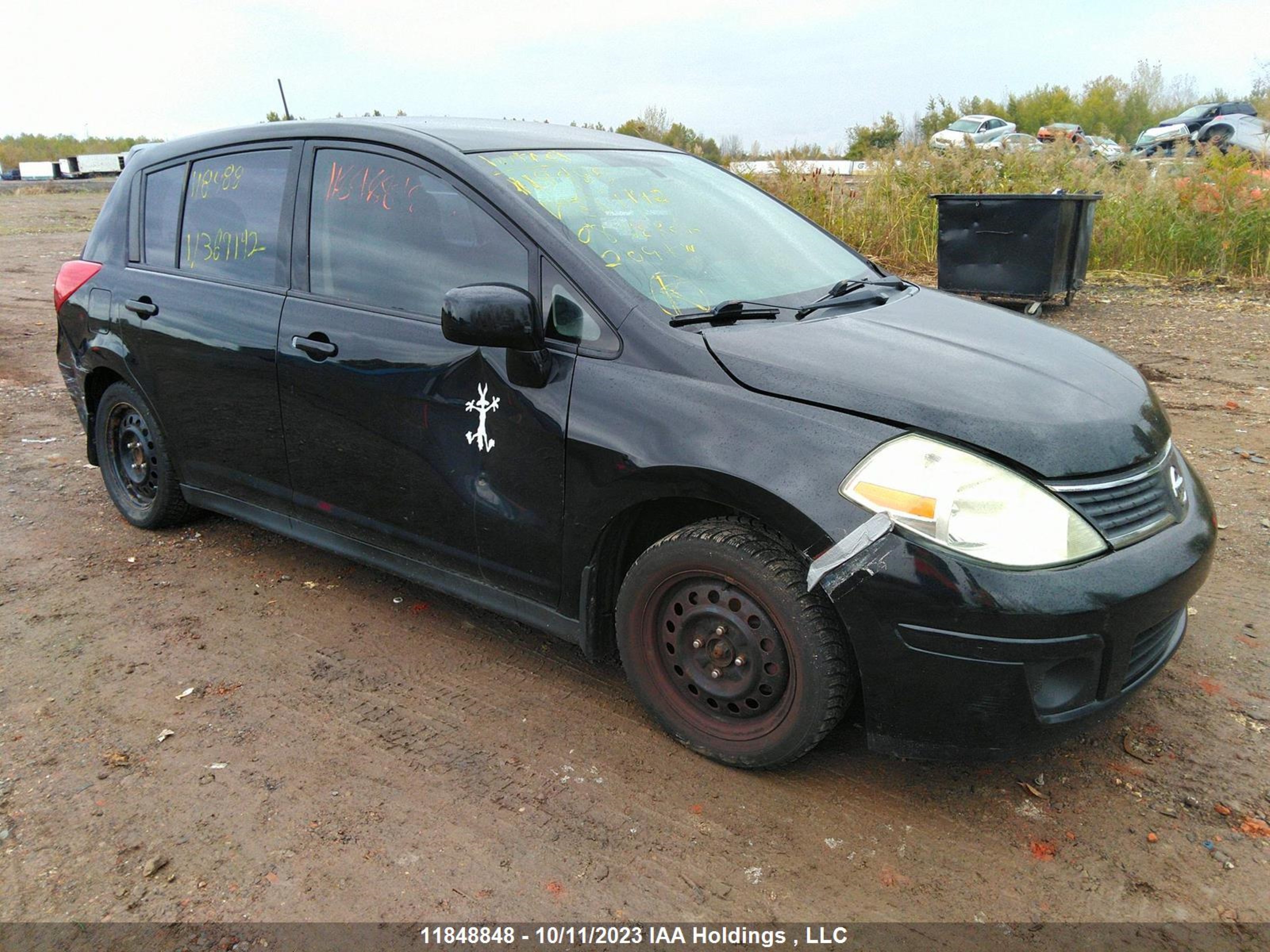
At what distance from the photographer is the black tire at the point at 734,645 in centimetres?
255

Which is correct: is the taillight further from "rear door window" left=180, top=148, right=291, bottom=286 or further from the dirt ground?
the dirt ground

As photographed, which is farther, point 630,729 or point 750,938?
point 630,729

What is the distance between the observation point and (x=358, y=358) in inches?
132

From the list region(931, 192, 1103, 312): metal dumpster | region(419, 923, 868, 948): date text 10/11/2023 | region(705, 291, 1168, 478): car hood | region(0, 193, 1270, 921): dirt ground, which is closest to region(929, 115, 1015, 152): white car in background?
region(931, 192, 1103, 312): metal dumpster

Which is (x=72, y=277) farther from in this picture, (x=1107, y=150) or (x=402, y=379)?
(x=1107, y=150)

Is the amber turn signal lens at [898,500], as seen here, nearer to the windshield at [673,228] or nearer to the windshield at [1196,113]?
the windshield at [673,228]

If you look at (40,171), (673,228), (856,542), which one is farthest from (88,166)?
(856,542)

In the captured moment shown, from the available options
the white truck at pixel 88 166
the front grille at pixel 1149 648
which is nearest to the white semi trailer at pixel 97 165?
the white truck at pixel 88 166

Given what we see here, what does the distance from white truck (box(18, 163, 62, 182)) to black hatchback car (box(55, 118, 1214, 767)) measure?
121 feet

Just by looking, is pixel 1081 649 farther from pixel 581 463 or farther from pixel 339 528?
pixel 339 528

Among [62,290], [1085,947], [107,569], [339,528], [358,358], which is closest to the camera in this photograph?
[1085,947]

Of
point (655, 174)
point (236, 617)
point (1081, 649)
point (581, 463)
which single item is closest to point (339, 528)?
point (236, 617)

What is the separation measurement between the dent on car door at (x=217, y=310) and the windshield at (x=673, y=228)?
104cm

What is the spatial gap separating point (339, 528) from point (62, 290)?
7.13ft
